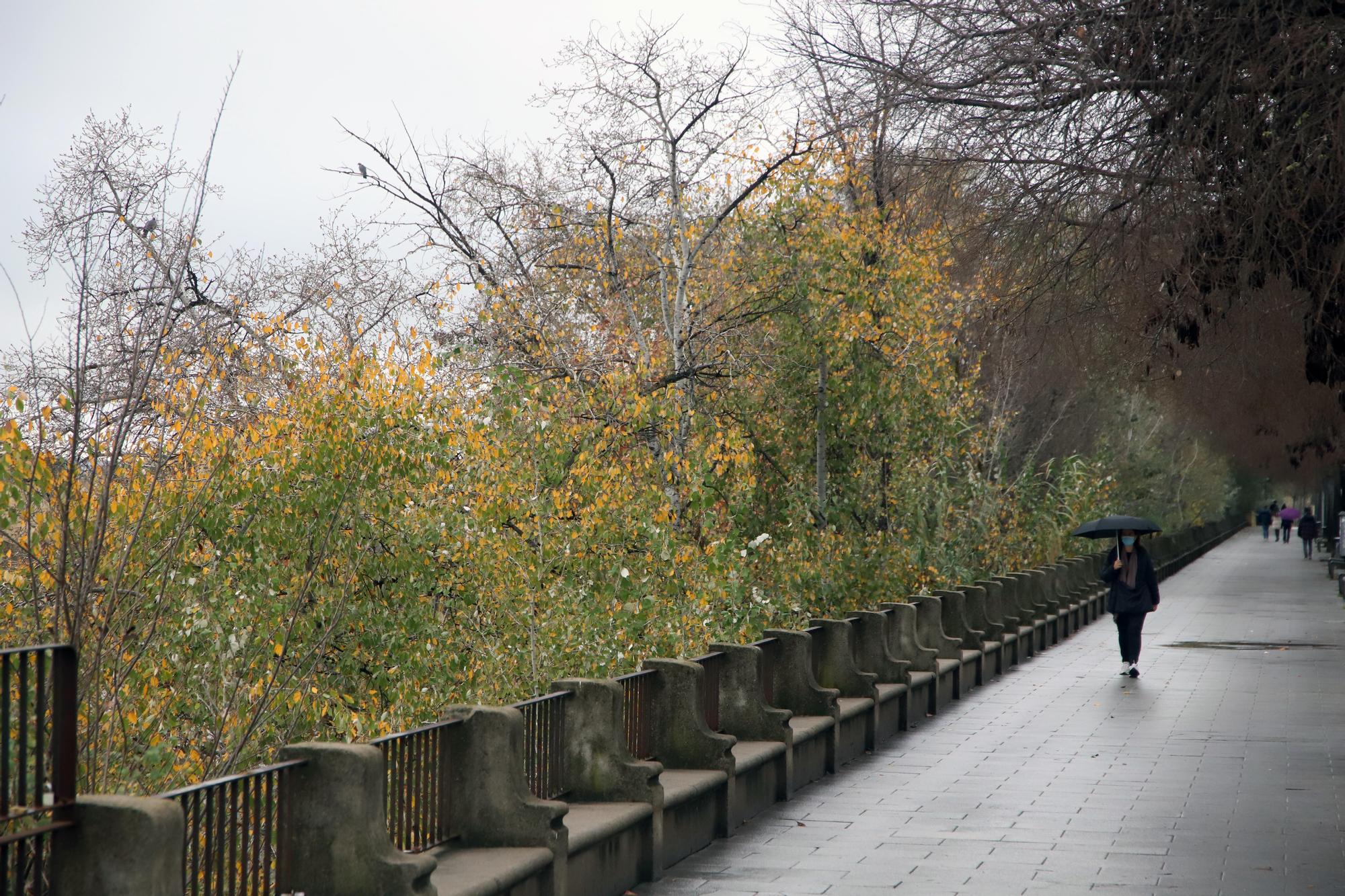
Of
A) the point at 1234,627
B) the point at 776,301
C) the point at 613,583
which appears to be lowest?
the point at 1234,627

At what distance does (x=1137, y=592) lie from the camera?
1795 cm

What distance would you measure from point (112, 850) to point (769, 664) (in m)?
7.49

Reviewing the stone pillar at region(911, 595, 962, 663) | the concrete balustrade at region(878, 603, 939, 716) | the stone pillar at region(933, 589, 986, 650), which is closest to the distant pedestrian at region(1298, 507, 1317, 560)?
the stone pillar at region(933, 589, 986, 650)

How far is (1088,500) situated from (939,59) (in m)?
22.1

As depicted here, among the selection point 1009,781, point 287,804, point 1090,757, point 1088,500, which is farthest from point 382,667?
point 1088,500

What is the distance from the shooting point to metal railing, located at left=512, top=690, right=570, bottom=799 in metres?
7.39

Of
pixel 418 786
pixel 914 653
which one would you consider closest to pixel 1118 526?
pixel 914 653

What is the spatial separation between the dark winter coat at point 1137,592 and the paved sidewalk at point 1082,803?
88 cm

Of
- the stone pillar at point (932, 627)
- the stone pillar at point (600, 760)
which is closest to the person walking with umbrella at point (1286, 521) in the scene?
the stone pillar at point (932, 627)

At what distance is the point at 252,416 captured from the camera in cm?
1670

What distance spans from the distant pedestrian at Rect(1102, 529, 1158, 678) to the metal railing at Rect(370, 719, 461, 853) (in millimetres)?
12796

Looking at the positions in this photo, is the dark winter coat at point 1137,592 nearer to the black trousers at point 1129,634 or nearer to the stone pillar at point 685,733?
the black trousers at point 1129,634

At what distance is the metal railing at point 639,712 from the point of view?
8.67m

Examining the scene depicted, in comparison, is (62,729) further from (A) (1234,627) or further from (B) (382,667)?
(A) (1234,627)
